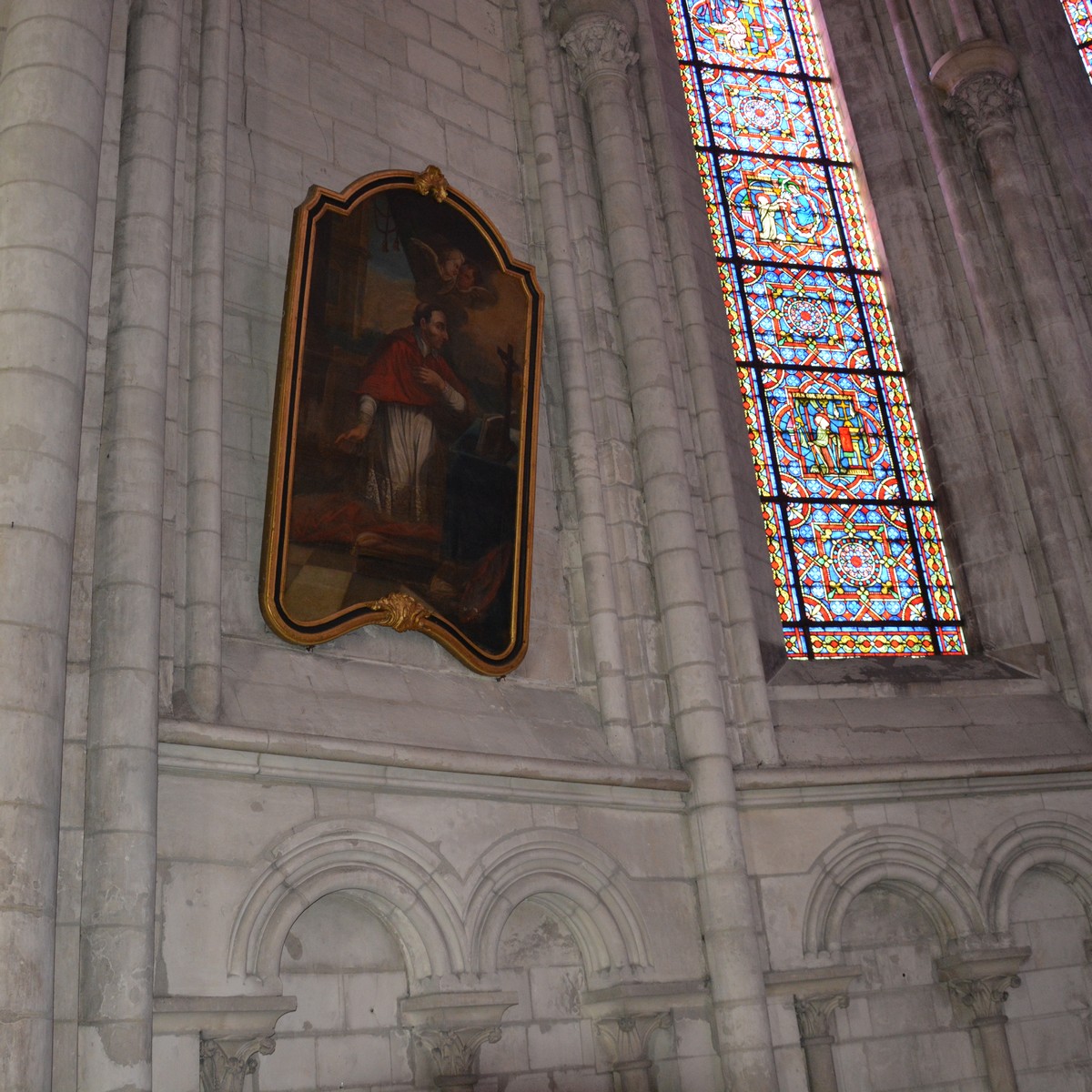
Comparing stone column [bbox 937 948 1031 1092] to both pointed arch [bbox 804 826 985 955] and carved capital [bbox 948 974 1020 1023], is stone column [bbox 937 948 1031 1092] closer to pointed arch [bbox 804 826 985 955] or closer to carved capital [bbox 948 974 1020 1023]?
carved capital [bbox 948 974 1020 1023]

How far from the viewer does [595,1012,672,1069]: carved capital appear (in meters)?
6.73

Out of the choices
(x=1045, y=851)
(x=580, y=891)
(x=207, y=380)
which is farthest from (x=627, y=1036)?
(x=207, y=380)

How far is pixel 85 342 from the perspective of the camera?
5719 mm

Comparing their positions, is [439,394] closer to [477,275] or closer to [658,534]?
[477,275]

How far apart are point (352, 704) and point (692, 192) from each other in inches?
193

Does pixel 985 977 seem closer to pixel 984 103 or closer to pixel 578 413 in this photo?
pixel 578 413

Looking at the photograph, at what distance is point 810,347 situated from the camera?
33.0ft

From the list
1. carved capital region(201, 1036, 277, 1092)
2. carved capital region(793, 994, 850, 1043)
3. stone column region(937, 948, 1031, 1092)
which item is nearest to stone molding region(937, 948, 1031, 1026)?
stone column region(937, 948, 1031, 1092)

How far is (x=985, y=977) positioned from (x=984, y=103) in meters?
6.29

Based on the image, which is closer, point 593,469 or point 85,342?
point 85,342

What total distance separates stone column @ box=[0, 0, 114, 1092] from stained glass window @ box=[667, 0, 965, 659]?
4870 mm

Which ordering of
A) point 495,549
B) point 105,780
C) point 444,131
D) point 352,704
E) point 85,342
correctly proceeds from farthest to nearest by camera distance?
1. point 444,131
2. point 495,549
3. point 352,704
4. point 85,342
5. point 105,780

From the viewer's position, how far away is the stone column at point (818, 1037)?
23.4 feet

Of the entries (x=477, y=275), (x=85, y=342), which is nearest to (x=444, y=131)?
(x=477, y=275)
